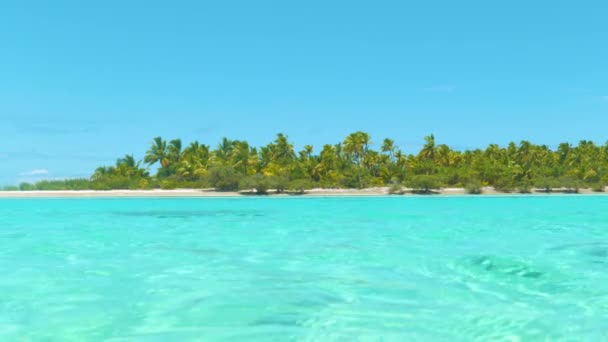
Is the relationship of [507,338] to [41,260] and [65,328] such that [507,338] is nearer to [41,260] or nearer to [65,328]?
[65,328]

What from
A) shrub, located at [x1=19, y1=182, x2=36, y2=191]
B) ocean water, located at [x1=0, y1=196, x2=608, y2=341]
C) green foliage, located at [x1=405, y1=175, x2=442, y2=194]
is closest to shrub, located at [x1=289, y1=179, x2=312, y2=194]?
green foliage, located at [x1=405, y1=175, x2=442, y2=194]

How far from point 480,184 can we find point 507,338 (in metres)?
69.2

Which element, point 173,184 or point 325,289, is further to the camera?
point 173,184

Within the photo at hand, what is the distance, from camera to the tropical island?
7000 cm

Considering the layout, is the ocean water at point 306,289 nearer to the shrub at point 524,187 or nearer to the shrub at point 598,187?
the shrub at point 524,187

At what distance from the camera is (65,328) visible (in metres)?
6.81

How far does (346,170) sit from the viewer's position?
252 feet

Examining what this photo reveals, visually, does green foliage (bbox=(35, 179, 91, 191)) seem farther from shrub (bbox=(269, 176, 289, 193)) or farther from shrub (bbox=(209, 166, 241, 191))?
shrub (bbox=(269, 176, 289, 193))

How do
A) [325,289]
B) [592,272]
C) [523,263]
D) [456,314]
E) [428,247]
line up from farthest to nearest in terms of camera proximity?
1. [428,247]
2. [523,263]
3. [592,272]
4. [325,289]
5. [456,314]

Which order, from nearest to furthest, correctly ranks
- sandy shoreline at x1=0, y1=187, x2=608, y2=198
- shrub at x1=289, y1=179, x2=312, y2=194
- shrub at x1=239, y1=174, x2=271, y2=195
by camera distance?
shrub at x1=239, y1=174, x2=271, y2=195 < sandy shoreline at x1=0, y1=187, x2=608, y2=198 < shrub at x1=289, y1=179, x2=312, y2=194

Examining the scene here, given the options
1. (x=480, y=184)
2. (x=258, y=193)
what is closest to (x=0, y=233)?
(x=258, y=193)

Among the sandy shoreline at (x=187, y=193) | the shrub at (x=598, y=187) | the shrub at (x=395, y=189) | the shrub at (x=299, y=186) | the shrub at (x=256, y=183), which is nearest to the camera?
the shrub at (x=256, y=183)

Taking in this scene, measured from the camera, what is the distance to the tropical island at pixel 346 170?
70.0m

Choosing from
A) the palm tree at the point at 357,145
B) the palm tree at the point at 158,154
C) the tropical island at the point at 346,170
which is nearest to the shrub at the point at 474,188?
the tropical island at the point at 346,170
